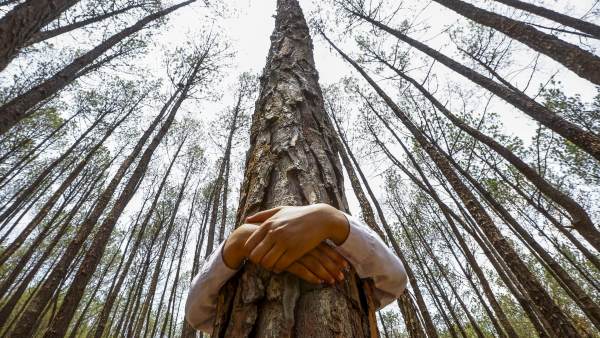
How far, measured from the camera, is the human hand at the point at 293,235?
785 mm

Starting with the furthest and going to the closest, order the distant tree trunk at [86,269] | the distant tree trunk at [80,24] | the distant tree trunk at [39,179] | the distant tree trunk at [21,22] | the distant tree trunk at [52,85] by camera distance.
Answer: the distant tree trunk at [39,179] → the distant tree trunk at [80,24] → the distant tree trunk at [86,269] → the distant tree trunk at [52,85] → the distant tree trunk at [21,22]

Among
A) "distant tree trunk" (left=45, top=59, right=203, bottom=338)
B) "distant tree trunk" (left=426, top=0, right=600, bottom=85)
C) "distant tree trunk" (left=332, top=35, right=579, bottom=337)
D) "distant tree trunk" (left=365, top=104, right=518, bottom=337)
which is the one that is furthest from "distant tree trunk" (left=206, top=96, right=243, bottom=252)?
"distant tree trunk" (left=426, top=0, right=600, bottom=85)

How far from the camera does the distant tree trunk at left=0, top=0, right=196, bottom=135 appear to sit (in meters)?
3.25

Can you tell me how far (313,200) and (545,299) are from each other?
4.67 metres

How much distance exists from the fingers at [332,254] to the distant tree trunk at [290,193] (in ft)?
0.21

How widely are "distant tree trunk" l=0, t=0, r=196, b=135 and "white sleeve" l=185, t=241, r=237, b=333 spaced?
3.59 m

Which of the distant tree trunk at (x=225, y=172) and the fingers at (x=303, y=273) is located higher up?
the distant tree trunk at (x=225, y=172)

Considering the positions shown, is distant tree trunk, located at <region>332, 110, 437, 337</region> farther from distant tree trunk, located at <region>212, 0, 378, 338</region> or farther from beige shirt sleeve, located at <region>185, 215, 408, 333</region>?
beige shirt sleeve, located at <region>185, 215, 408, 333</region>

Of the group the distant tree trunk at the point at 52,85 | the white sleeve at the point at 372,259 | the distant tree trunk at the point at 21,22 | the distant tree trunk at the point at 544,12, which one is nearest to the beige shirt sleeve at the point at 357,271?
the white sleeve at the point at 372,259

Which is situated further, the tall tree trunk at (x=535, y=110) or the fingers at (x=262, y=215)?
the tall tree trunk at (x=535, y=110)

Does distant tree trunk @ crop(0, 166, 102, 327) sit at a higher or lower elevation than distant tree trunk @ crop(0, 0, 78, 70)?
higher

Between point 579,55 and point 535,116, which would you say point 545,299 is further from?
point 579,55

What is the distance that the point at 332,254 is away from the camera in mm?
842

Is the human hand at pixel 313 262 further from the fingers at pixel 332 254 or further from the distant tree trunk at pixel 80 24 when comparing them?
the distant tree trunk at pixel 80 24
